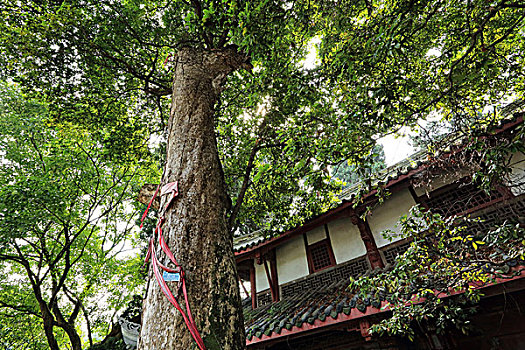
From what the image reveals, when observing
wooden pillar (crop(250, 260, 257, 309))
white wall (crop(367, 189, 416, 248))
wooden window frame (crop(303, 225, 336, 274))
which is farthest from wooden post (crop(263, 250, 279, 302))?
white wall (crop(367, 189, 416, 248))

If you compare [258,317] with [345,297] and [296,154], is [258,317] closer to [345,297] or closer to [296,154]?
[345,297]

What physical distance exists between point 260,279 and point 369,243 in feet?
13.1

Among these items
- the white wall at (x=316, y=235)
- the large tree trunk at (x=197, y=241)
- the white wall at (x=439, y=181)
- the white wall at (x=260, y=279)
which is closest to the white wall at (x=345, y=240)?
the white wall at (x=316, y=235)

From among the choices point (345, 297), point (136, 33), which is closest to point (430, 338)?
point (345, 297)

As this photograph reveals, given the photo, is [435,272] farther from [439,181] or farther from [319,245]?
[319,245]

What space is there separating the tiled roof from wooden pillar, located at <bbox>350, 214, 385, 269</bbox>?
76 centimetres

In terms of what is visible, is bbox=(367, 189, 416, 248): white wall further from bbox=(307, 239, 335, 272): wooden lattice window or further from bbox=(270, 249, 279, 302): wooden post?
bbox=(270, 249, 279, 302): wooden post

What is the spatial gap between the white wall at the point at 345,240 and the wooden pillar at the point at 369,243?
28cm

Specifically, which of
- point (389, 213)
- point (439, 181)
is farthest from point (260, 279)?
point (439, 181)

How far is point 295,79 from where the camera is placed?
388cm

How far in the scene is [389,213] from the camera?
229 inches

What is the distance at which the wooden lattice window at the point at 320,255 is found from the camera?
21.1 feet

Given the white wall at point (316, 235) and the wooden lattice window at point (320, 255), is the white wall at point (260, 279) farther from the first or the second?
the white wall at point (316, 235)

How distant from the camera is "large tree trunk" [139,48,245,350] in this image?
4.17 feet
